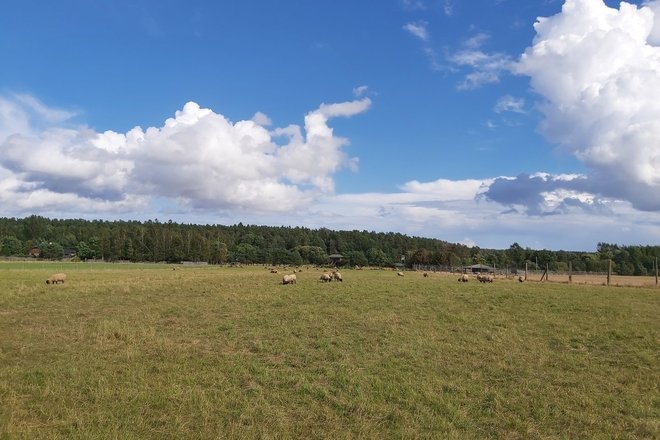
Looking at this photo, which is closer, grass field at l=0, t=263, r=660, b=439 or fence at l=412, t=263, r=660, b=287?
grass field at l=0, t=263, r=660, b=439

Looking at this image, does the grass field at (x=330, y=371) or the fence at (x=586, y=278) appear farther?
the fence at (x=586, y=278)

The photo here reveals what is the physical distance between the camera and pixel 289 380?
38.3 ft

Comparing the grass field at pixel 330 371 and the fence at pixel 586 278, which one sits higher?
the fence at pixel 586 278

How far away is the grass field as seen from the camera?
362 inches

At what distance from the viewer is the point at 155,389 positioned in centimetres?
1080

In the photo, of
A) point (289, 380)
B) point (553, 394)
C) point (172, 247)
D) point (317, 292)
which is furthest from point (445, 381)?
point (172, 247)

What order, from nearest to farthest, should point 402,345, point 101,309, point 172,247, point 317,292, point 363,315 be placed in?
1. point 402,345
2. point 363,315
3. point 101,309
4. point 317,292
5. point 172,247

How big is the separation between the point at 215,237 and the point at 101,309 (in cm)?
17936

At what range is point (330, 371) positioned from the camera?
40.6 ft

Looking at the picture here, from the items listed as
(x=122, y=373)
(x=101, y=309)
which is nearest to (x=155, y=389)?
(x=122, y=373)

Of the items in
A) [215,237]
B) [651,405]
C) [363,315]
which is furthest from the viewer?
[215,237]

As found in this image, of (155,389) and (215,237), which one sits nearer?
(155,389)

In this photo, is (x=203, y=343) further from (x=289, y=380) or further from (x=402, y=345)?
(x=402, y=345)

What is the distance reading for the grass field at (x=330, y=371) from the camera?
919 cm
